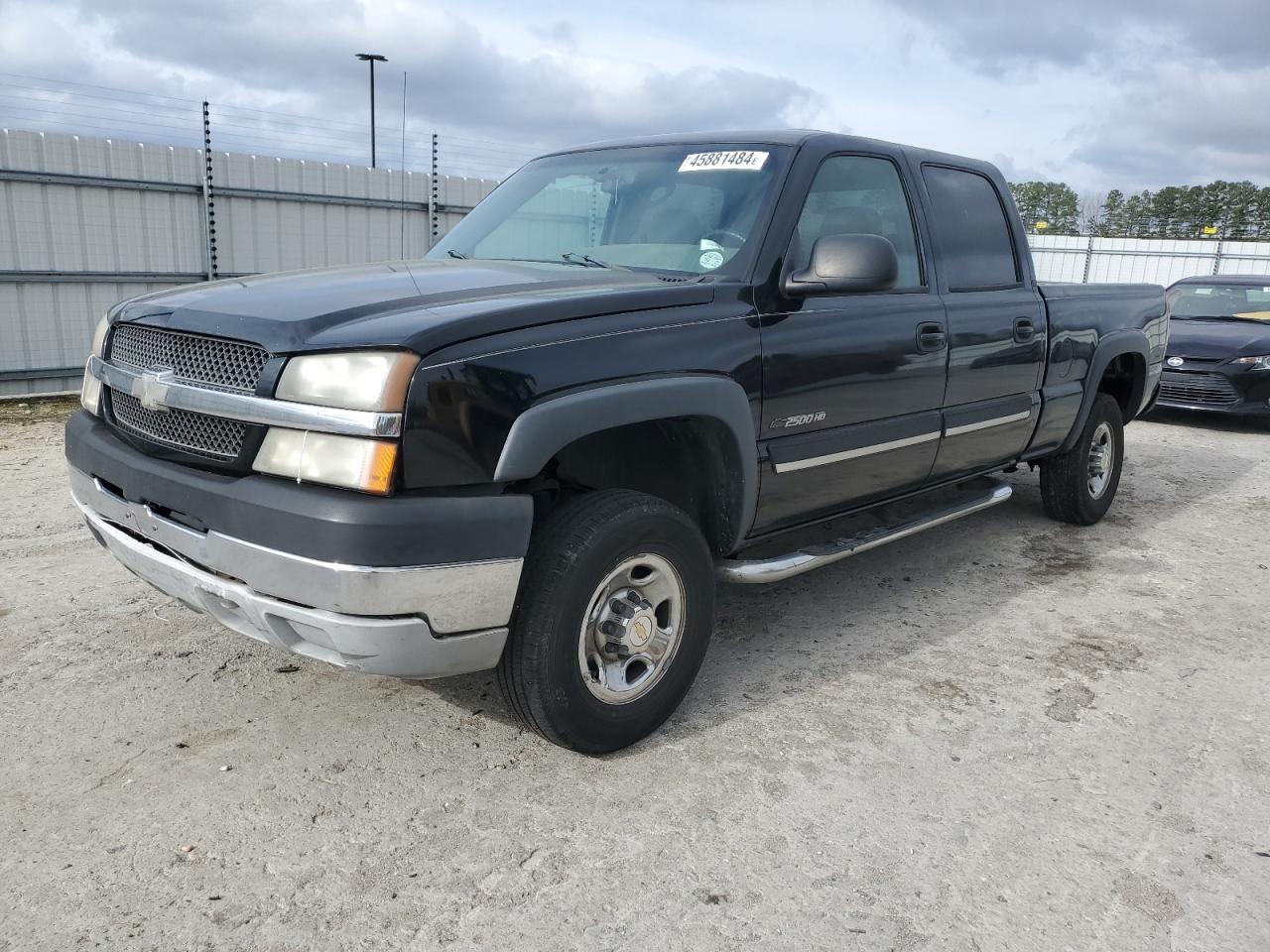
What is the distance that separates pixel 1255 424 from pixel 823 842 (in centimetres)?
997

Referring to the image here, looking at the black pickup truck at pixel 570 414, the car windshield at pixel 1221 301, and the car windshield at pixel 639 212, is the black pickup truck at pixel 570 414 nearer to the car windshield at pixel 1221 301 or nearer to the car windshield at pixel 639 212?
the car windshield at pixel 639 212

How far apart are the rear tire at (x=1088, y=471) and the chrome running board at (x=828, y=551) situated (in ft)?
3.63

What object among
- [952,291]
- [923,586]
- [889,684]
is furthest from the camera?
[923,586]

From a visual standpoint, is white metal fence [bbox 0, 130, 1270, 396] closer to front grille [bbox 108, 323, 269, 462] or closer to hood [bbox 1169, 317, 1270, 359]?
hood [bbox 1169, 317, 1270, 359]

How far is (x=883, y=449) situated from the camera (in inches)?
151

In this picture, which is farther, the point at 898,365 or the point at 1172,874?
the point at 898,365

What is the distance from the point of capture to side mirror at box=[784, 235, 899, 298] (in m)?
3.24

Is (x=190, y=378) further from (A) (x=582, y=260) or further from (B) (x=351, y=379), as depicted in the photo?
(A) (x=582, y=260)

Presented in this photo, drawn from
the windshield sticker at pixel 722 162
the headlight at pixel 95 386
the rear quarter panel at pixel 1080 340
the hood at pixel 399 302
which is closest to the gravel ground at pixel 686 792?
the headlight at pixel 95 386

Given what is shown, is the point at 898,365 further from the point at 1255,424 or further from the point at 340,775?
the point at 1255,424

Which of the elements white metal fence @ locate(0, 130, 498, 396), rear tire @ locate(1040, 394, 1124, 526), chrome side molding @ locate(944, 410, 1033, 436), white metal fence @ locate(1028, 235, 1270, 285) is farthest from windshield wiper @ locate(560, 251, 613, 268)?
white metal fence @ locate(1028, 235, 1270, 285)

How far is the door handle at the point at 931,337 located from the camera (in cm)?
393

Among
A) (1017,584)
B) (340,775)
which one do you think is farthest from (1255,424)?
(340,775)

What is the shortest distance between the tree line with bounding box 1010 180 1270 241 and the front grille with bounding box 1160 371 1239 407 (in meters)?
8.89
